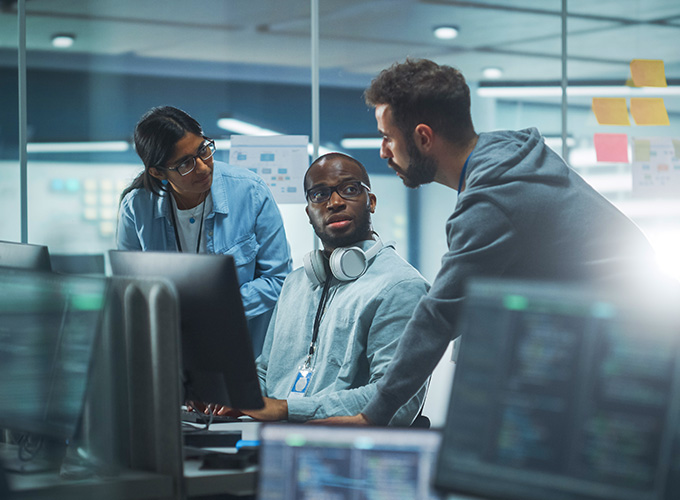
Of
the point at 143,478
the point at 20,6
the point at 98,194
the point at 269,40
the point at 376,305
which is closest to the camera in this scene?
the point at 143,478

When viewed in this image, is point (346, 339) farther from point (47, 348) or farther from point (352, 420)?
point (47, 348)

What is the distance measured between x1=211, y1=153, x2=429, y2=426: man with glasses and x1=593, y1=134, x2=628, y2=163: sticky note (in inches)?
81.1

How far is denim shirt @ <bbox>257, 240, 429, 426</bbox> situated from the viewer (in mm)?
1800

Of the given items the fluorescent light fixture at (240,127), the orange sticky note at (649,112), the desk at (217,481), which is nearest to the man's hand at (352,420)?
the desk at (217,481)

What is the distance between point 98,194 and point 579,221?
3032 mm

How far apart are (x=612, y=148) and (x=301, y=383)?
252 cm

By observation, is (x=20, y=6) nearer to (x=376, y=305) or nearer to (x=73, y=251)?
(x=73, y=251)

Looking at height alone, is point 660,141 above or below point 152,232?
above

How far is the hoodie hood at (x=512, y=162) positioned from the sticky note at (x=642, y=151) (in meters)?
2.38

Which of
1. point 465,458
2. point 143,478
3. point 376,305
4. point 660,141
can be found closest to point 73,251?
point 376,305

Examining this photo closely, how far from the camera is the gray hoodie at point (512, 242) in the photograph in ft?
4.84

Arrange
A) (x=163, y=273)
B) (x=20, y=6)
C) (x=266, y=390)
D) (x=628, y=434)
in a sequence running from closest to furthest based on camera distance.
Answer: (x=628, y=434), (x=163, y=273), (x=266, y=390), (x=20, y=6)

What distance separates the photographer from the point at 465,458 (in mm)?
806

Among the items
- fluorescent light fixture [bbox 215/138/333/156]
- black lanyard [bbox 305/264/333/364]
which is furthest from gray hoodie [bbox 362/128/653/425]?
fluorescent light fixture [bbox 215/138/333/156]
